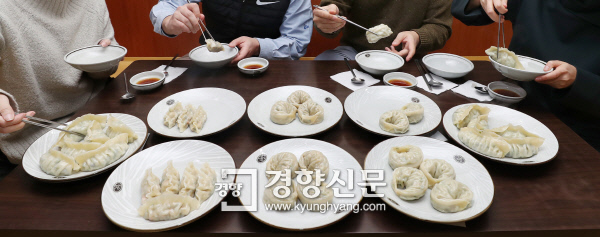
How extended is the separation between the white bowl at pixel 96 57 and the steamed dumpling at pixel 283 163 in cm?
129

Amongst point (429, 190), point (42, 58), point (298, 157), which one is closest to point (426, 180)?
point (429, 190)

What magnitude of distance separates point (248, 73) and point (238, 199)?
120cm

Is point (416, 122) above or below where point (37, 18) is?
below

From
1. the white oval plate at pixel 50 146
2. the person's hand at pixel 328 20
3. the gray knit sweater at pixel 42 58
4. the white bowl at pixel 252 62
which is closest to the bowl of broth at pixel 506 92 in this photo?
the person's hand at pixel 328 20

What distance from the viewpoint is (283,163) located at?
130 cm

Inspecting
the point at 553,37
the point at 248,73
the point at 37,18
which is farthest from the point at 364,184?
the point at 37,18

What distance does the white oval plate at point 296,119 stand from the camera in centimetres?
161

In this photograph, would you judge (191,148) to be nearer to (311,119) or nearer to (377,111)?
(311,119)

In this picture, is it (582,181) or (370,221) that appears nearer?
(370,221)

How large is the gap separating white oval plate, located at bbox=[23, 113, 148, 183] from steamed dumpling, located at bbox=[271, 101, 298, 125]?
0.64m

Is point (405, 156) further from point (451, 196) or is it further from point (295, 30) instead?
point (295, 30)

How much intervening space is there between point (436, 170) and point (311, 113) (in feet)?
2.25

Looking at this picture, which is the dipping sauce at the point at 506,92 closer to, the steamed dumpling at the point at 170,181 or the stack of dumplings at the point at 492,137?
the stack of dumplings at the point at 492,137

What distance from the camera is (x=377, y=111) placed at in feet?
5.93
